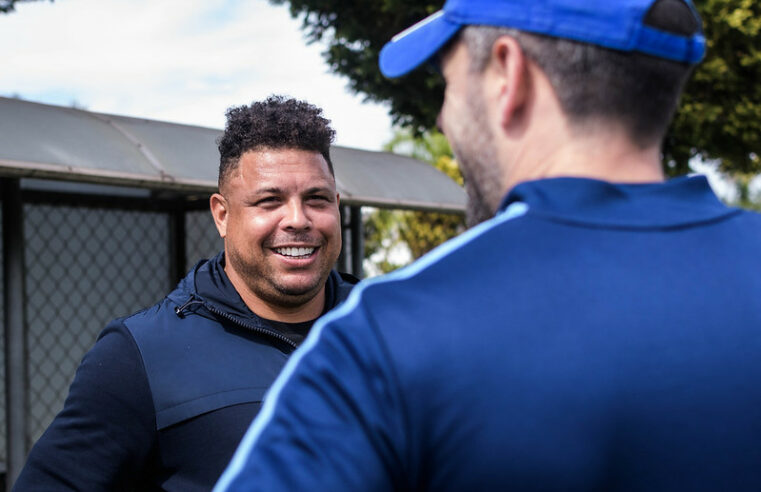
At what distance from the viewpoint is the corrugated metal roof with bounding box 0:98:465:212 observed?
13.4 feet

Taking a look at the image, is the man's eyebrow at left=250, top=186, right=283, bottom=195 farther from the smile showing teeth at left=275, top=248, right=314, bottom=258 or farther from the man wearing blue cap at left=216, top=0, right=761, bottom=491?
the man wearing blue cap at left=216, top=0, right=761, bottom=491

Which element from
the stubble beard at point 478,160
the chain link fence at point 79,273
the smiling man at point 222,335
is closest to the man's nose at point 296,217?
the smiling man at point 222,335

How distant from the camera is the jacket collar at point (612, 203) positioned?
3.33 feet

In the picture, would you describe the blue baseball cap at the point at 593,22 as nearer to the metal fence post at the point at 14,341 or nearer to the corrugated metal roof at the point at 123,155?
the corrugated metal roof at the point at 123,155

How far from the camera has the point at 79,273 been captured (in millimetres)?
5891

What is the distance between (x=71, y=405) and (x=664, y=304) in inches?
68.5

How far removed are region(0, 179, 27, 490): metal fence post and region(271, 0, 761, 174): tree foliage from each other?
7.17 metres

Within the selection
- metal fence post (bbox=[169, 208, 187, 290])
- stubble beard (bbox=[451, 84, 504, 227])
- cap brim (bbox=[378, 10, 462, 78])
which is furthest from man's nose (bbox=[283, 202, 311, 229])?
metal fence post (bbox=[169, 208, 187, 290])

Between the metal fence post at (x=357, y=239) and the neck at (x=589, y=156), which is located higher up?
the neck at (x=589, y=156)

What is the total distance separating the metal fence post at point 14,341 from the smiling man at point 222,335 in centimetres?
207

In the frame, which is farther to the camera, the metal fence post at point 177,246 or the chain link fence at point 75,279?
the metal fence post at point 177,246

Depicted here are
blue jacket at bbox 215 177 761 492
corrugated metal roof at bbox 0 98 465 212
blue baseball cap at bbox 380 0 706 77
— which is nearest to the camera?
blue jacket at bbox 215 177 761 492

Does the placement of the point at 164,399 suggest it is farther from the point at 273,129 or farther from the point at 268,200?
the point at 273,129

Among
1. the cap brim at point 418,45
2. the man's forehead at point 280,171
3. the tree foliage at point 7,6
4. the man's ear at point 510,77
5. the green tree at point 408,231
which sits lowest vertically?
the green tree at point 408,231
